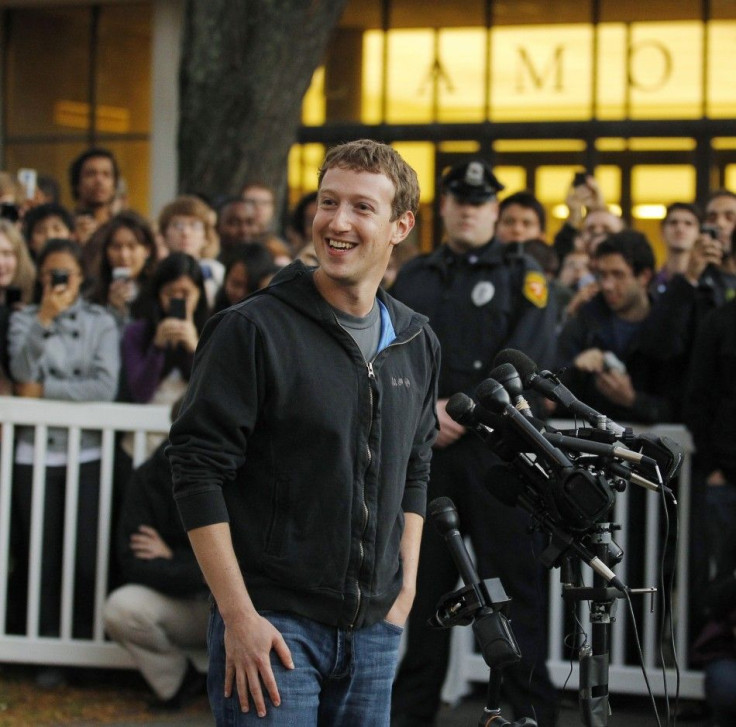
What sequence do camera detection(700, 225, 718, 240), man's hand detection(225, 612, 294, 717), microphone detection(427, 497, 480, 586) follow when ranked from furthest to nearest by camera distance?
camera detection(700, 225, 718, 240) → microphone detection(427, 497, 480, 586) → man's hand detection(225, 612, 294, 717)

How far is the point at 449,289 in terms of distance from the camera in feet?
19.1

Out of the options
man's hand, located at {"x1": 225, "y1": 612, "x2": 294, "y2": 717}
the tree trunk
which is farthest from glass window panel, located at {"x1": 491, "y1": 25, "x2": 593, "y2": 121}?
man's hand, located at {"x1": 225, "y1": 612, "x2": 294, "y2": 717}

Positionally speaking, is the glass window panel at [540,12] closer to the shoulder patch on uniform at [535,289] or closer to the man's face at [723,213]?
the man's face at [723,213]

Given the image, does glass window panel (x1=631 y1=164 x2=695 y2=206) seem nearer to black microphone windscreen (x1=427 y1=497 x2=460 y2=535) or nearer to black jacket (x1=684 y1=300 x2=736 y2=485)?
black jacket (x1=684 y1=300 x2=736 y2=485)

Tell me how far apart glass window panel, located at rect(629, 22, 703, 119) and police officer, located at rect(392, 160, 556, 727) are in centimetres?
801

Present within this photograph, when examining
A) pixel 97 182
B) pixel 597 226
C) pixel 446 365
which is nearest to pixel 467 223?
pixel 446 365

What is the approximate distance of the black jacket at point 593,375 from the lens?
614cm

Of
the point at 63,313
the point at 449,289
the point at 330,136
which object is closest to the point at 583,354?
the point at 449,289

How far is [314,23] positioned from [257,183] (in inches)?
46.1

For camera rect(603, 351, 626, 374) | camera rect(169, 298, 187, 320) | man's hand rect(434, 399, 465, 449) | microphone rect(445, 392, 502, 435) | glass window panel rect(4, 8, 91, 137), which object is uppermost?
glass window panel rect(4, 8, 91, 137)

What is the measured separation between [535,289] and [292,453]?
2839 millimetres

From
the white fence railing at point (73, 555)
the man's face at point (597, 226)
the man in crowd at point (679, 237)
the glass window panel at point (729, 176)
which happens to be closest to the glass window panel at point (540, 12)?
the glass window panel at point (729, 176)

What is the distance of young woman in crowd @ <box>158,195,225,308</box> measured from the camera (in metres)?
7.79

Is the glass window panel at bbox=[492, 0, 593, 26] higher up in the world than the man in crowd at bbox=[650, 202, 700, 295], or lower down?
higher up
